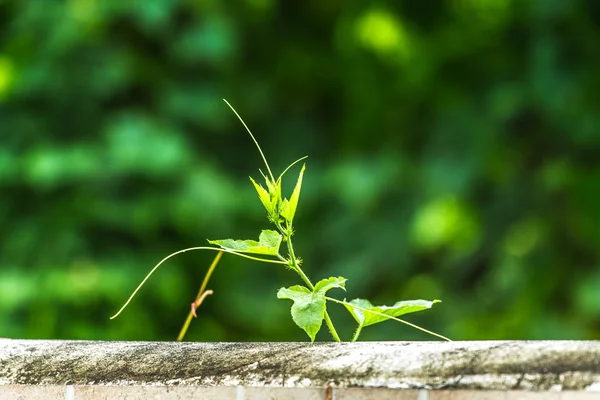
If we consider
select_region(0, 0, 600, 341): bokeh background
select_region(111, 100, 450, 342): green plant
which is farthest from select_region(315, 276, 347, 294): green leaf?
select_region(0, 0, 600, 341): bokeh background

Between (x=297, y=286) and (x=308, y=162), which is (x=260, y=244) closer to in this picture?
(x=297, y=286)

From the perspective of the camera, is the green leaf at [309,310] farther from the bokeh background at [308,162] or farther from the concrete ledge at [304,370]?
the bokeh background at [308,162]

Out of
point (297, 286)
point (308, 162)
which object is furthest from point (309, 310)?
point (308, 162)

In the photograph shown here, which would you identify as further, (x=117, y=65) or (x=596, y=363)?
(x=117, y=65)

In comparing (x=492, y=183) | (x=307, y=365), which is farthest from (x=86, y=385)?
(x=492, y=183)

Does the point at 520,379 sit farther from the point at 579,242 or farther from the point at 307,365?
the point at 579,242

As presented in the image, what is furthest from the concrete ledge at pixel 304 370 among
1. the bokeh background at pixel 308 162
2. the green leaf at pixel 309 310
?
the bokeh background at pixel 308 162
